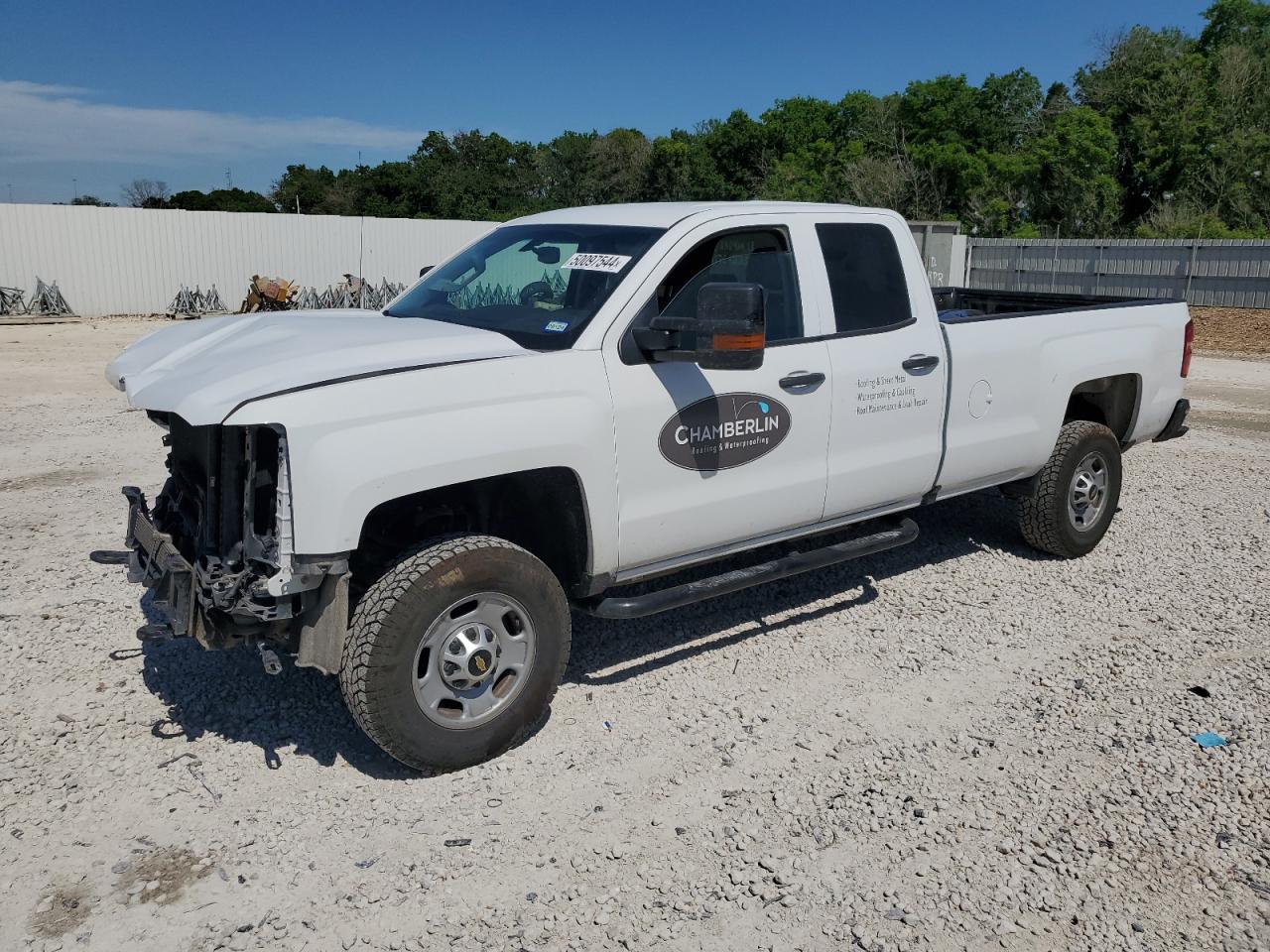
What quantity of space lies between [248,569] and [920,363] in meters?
3.22

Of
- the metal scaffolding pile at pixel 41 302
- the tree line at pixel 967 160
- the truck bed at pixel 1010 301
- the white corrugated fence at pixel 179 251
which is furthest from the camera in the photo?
the tree line at pixel 967 160

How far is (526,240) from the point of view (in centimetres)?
502

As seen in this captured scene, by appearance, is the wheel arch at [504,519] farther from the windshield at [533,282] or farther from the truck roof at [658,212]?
the truck roof at [658,212]

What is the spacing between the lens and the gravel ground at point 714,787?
125 inches

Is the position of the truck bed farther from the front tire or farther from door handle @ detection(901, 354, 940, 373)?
the front tire

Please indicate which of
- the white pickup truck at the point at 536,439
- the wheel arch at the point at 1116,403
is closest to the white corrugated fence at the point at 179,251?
the wheel arch at the point at 1116,403

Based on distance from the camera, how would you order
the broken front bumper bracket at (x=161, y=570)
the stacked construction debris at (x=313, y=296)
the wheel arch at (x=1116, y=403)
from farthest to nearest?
the stacked construction debris at (x=313, y=296) → the wheel arch at (x=1116, y=403) → the broken front bumper bracket at (x=161, y=570)

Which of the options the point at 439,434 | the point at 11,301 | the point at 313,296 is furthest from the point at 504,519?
the point at 11,301

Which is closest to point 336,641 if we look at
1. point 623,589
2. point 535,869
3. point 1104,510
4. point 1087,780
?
point 535,869

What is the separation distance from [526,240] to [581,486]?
1.54 metres

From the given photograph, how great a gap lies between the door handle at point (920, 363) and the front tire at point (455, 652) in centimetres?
217

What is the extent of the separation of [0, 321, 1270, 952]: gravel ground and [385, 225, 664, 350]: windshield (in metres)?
1.63

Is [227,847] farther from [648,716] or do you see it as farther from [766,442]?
[766,442]

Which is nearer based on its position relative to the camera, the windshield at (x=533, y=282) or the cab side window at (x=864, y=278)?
the windshield at (x=533, y=282)
